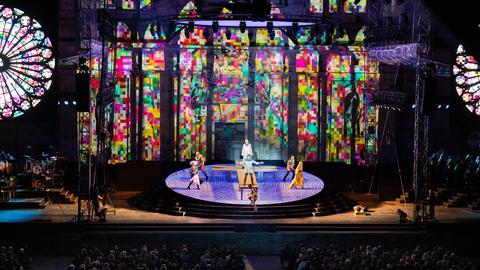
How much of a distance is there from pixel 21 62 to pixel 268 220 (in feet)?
55.5

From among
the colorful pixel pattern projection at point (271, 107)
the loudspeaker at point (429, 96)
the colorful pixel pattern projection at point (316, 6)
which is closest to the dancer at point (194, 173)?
the colorful pixel pattern projection at point (271, 107)

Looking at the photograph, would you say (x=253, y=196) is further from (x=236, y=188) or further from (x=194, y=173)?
(x=236, y=188)

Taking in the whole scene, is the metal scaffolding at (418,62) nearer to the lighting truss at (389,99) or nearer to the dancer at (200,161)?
the lighting truss at (389,99)

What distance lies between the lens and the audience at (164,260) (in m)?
26.0

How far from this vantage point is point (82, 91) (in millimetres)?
35250

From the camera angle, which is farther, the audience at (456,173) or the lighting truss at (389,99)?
the audience at (456,173)

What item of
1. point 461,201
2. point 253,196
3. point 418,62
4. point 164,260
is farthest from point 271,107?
point 164,260

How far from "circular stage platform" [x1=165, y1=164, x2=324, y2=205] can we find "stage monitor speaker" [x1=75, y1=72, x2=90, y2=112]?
19.5ft

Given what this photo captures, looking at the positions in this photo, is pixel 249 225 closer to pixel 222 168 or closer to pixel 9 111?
pixel 222 168

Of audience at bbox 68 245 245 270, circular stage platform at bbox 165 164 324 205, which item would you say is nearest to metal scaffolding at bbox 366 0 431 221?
circular stage platform at bbox 165 164 324 205

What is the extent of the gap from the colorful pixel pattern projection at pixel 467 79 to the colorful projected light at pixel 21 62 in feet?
68.4

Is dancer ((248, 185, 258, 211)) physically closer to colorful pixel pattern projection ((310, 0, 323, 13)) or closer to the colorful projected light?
colorful pixel pattern projection ((310, 0, 323, 13))

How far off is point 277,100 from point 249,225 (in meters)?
13.1

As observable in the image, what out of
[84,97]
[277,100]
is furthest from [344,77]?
[84,97]
